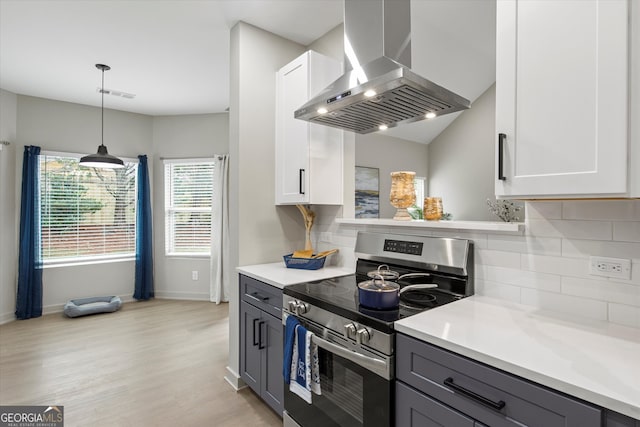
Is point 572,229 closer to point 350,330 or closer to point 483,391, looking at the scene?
point 483,391

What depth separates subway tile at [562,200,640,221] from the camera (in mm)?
1193

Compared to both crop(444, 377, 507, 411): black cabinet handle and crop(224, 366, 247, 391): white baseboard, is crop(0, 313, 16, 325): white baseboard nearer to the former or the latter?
crop(224, 366, 247, 391): white baseboard

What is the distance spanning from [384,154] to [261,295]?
1.41 metres

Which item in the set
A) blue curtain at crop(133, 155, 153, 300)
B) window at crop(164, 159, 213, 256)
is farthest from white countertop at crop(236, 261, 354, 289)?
blue curtain at crop(133, 155, 153, 300)

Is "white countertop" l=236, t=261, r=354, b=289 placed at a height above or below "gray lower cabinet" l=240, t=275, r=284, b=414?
above

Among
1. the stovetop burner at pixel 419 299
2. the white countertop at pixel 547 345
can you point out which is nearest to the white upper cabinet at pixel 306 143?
the stovetop burner at pixel 419 299

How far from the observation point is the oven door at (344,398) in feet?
4.21

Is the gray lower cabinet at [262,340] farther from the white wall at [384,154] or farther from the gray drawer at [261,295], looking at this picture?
the white wall at [384,154]

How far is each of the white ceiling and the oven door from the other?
1732mm

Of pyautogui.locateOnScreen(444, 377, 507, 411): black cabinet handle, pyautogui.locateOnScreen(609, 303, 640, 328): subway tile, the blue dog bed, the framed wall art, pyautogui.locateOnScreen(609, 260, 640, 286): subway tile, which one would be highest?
the framed wall art

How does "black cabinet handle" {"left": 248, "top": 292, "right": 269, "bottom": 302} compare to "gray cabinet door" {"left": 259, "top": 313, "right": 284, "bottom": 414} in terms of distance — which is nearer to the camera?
"gray cabinet door" {"left": 259, "top": 313, "right": 284, "bottom": 414}

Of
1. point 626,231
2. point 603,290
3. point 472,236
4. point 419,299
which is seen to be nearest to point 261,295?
point 419,299

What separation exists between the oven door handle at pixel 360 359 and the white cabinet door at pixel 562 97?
816mm

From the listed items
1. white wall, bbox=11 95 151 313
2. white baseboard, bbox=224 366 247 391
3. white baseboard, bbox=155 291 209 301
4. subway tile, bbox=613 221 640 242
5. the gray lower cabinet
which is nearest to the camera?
subway tile, bbox=613 221 640 242
